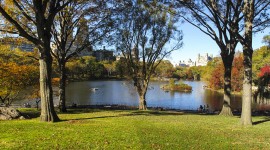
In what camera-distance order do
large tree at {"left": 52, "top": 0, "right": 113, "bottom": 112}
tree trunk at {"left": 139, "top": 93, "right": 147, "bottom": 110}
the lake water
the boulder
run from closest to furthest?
the boulder → large tree at {"left": 52, "top": 0, "right": 113, "bottom": 112} → tree trunk at {"left": 139, "top": 93, "right": 147, "bottom": 110} → the lake water

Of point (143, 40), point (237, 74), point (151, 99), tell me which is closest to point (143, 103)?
point (143, 40)

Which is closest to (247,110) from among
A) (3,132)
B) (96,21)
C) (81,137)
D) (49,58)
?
(81,137)

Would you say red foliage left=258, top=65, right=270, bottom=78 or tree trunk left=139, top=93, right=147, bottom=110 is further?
red foliage left=258, top=65, right=270, bottom=78

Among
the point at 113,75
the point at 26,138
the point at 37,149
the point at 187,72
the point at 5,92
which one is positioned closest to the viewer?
the point at 37,149

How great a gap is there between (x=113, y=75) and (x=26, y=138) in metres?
118

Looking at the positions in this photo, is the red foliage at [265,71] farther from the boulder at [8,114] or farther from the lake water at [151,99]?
the boulder at [8,114]

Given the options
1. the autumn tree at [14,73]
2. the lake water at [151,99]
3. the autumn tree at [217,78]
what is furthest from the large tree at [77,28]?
the autumn tree at [217,78]

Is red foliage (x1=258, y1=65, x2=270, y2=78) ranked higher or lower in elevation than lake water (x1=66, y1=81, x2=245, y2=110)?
higher

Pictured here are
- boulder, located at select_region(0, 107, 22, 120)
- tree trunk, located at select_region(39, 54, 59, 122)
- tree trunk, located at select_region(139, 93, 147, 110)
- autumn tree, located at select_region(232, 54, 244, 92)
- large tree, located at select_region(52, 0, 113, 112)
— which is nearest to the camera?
tree trunk, located at select_region(39, 54, 59, 122)

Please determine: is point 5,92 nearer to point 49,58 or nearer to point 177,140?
point 49,58

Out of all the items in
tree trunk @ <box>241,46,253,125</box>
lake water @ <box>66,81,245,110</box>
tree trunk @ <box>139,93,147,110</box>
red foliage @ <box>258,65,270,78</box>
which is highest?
red foliage @ <box>258,65,270,78</box>

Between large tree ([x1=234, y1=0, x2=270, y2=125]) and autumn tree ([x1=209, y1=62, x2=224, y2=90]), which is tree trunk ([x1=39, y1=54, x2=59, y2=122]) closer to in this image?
large tree ([x1=234, y1=0, x2=270, y2=125])

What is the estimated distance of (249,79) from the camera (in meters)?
12.7

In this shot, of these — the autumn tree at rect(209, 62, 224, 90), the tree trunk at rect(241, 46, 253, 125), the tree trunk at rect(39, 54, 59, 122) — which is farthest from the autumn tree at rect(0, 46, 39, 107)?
the autumn tree at rect(209, 62, 224, 90)
